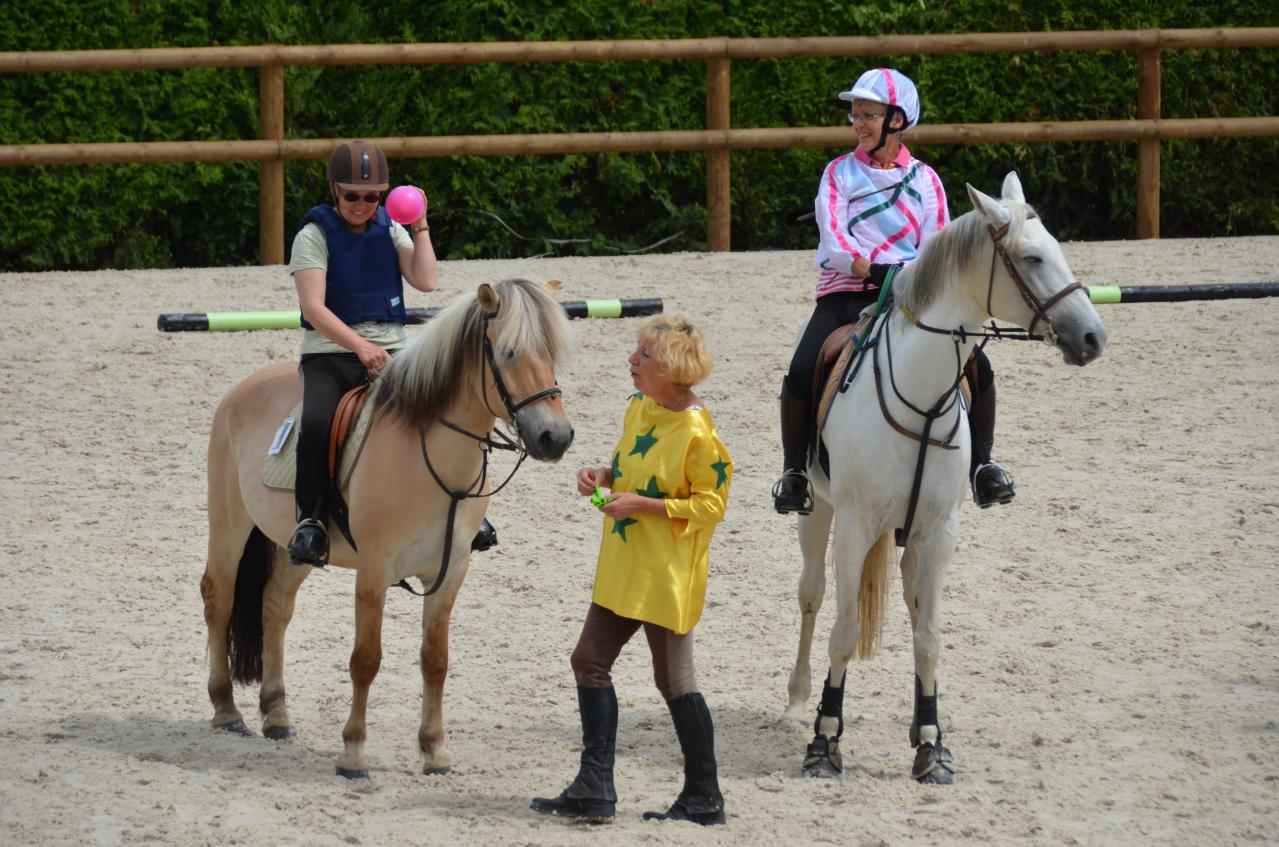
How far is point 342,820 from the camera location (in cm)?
503

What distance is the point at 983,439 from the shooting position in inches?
237

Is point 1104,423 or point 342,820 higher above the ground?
point 1104,423

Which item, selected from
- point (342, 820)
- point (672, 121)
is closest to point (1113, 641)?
point (342, 820)

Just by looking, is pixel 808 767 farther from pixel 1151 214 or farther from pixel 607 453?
pixel 1151 214

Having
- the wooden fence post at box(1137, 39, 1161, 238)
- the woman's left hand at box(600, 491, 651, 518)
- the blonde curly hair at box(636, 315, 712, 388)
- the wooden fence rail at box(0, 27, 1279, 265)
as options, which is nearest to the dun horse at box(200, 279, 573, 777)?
the woman's left hand at box(600, 491, 651, 518)

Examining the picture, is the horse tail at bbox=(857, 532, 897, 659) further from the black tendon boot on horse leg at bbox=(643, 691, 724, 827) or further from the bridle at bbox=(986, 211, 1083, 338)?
the black tendon boot on horse leg at bbox=(643, 691, 724, 827)

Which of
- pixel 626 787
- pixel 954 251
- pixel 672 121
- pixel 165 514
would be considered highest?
pixel 672 121

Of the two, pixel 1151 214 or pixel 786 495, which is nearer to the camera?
pixel 786 495

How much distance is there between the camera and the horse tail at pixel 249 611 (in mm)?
6109

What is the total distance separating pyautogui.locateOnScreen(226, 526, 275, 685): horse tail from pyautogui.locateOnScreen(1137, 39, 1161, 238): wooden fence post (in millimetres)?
8564

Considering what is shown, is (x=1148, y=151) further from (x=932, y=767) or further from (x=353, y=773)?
(x=353, y=773)

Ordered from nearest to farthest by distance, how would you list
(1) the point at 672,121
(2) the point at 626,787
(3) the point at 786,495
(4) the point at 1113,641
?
(2) the point at 626,787 < (3) the point at 786,495 < (4) the point at 1113,641 < (1) the point at 672,121

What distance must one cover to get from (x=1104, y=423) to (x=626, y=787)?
5.01m

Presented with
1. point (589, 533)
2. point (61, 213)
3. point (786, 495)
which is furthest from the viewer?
point (61, 213)
